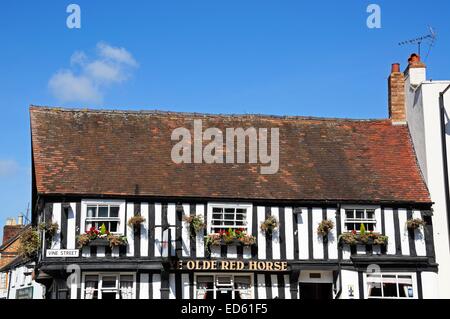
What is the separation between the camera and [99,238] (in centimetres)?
1773

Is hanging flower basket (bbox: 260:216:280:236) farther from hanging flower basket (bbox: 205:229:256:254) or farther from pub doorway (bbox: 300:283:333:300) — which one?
pub doorway (bbox: 300:283:333:300)

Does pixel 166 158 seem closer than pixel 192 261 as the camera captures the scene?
No

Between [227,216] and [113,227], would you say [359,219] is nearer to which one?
[227,216]

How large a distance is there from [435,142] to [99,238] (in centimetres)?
969

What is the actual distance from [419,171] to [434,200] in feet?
3.94

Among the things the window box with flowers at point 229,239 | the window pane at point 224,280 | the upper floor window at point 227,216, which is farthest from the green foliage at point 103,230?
the window pane at point 224,280

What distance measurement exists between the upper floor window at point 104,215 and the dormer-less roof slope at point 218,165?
294mm

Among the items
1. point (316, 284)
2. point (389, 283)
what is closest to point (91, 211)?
point (316, 284)

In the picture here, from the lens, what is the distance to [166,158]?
1983 cm

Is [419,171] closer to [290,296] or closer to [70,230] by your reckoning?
[290,296]

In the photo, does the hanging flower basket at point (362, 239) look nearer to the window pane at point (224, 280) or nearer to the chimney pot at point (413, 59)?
the window pane at point (224, 280)

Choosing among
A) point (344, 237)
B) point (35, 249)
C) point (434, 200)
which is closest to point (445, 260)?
point (434, 200)
